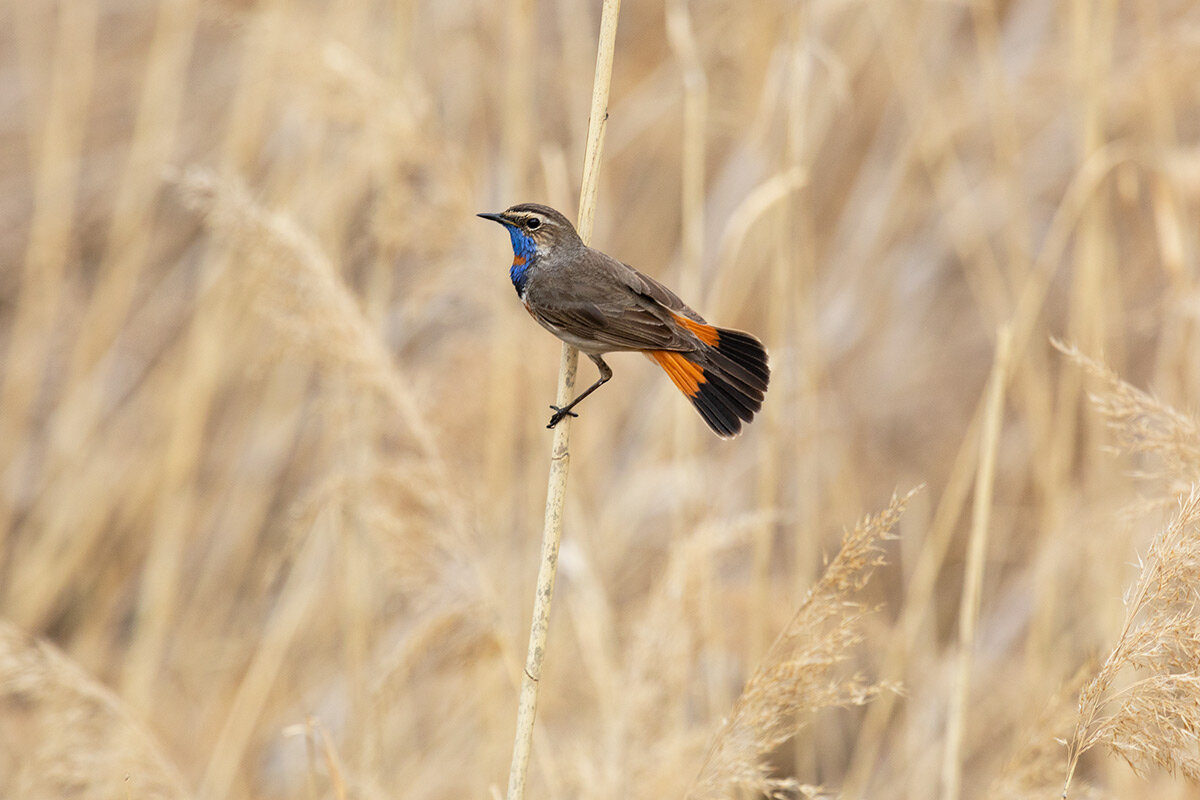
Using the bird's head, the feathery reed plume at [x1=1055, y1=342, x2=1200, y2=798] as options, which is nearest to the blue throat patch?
the bird's head

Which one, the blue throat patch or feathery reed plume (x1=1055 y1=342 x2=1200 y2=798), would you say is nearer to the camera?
feathery reed plume (x1=1055 y1=342 x2=1200 y2=798)

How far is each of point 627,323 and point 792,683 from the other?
744 mm

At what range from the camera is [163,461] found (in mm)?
4148

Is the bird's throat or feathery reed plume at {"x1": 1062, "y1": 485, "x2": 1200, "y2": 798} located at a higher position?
the bird's throat

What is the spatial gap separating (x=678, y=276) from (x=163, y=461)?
2188mm

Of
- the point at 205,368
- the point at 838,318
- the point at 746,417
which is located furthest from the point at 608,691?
the point at 838,318

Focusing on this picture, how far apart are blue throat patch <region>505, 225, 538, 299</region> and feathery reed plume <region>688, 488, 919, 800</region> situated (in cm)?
91

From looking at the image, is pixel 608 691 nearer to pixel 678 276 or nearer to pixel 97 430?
pixel 678 276

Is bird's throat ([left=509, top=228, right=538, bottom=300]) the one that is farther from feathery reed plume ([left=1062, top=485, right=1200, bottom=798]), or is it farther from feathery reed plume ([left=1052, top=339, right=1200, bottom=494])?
feathery reed plume ([left=1062, top=485, right=1200, bottom=798])

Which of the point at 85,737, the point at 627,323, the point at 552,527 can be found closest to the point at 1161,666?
the point at 552,527

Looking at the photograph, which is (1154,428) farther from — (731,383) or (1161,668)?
(731,383)

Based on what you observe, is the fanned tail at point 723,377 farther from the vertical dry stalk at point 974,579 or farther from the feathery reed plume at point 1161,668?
the feathery reed plume at point 1161,668

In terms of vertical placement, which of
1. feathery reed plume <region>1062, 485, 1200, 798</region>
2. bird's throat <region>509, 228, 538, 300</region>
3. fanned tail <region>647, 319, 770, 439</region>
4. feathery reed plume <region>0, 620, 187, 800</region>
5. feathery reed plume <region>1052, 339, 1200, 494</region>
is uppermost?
bird's throat <region>509, 228, 538, 300</region>

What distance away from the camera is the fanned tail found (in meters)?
2.14
